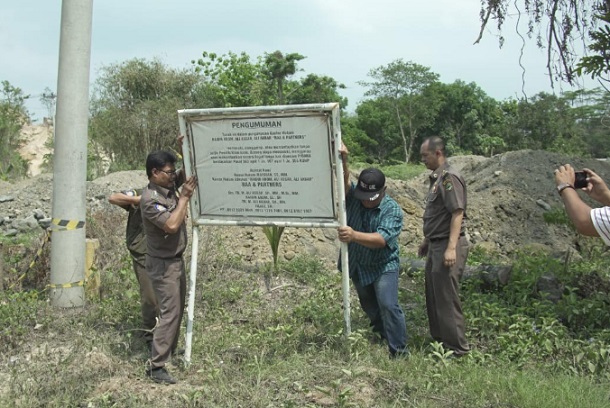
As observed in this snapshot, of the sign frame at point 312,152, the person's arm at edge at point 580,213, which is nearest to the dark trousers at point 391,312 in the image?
the sign frame at point 312,152

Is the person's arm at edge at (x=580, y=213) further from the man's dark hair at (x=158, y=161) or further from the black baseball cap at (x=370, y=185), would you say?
the man's dark hair at (x=158, y=161)

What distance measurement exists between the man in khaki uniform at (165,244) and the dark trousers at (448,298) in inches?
82.2

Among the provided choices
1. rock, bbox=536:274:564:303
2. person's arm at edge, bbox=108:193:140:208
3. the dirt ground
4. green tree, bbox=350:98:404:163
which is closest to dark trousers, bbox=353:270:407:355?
rock, bbox=536:274:564:303

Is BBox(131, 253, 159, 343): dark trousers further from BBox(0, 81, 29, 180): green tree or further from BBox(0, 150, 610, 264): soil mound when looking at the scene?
BBox(0, 81, 29, 180): green tree

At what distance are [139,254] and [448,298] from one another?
8.87 feet

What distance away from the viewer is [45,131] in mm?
57094

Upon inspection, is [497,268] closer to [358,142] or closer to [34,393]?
[34,393]

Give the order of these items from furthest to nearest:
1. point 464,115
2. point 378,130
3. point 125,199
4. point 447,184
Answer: point 378,130 → point 464,115 → point 125,199 → point 447,184

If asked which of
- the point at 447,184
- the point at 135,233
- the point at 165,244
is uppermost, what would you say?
the point at 447,184

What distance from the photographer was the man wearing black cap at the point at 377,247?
5.07m

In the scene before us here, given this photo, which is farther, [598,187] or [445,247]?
[445,247]

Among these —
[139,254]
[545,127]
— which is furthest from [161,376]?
[545,127]

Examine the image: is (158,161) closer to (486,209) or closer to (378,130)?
(486,209)

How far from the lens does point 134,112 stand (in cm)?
3084
